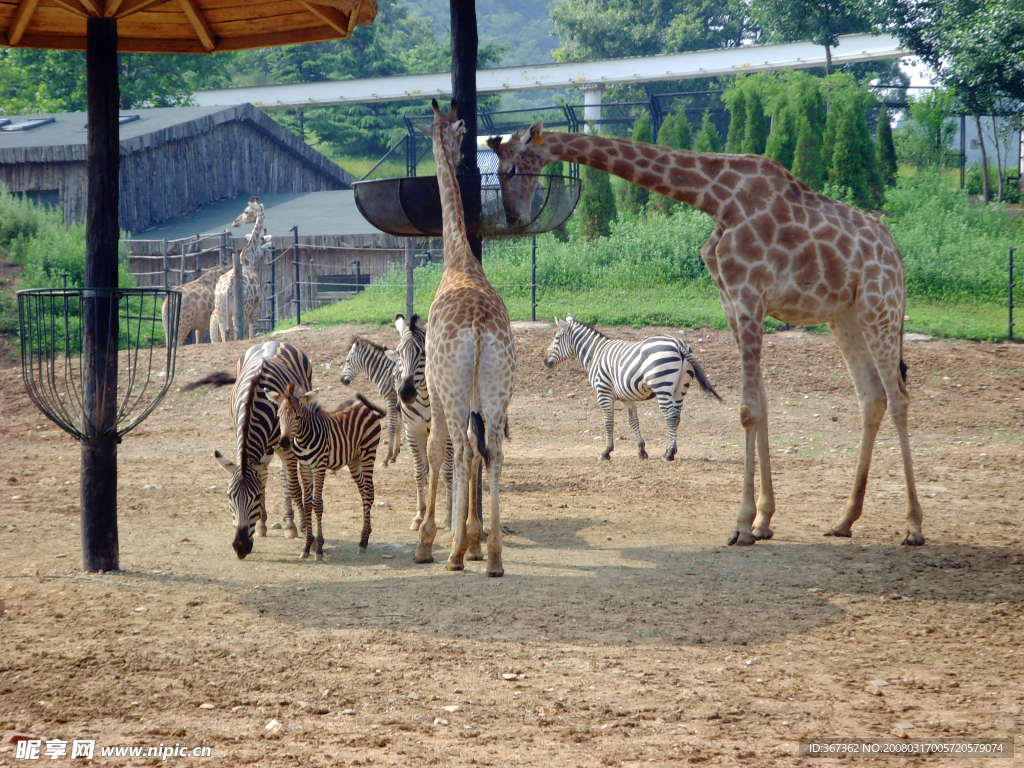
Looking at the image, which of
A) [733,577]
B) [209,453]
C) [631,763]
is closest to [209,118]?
[209,453]

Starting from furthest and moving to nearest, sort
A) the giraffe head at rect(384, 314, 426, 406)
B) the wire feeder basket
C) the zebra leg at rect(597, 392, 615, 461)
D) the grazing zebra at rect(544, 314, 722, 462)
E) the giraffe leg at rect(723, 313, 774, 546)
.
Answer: the zebra leg at rect(597, 392, 615, 461), the grazing zebra at rect(544, 314, 722, 462), the giraffe head at rect(384, 314, 426, 406), the giraffe leg at rect(723, 313, 774, 546), the wire feeder basket

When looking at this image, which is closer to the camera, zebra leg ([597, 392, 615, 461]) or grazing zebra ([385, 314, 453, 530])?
grazing zebra ([385, 314, 453, 530])

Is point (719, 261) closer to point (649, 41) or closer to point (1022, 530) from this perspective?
point (1022, 530)

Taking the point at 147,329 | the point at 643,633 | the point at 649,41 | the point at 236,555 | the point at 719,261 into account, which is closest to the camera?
the point at 643,633

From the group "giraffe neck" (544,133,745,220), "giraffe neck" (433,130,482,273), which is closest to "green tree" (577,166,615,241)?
"giraffe neck" (544,133,745,220)

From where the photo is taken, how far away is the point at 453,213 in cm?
695

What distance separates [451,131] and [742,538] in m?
3.75

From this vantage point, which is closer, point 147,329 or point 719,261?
point 719,261

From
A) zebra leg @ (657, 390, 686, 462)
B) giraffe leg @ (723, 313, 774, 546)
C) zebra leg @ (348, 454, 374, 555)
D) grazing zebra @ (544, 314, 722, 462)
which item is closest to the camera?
giraffe leg @ (723, 313, 774, 546)

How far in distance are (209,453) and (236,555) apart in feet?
15.2

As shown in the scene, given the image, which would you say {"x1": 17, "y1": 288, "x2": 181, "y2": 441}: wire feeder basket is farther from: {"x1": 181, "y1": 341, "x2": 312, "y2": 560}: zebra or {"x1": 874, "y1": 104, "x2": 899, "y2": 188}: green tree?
{"x1": 874, "y1": 104, "x2": 899, "y2": 188}: green tree

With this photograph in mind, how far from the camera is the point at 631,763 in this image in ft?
11.1

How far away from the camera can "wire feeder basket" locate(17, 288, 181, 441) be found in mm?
5566

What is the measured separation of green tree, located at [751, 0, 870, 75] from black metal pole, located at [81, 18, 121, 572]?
25921 millimetres
